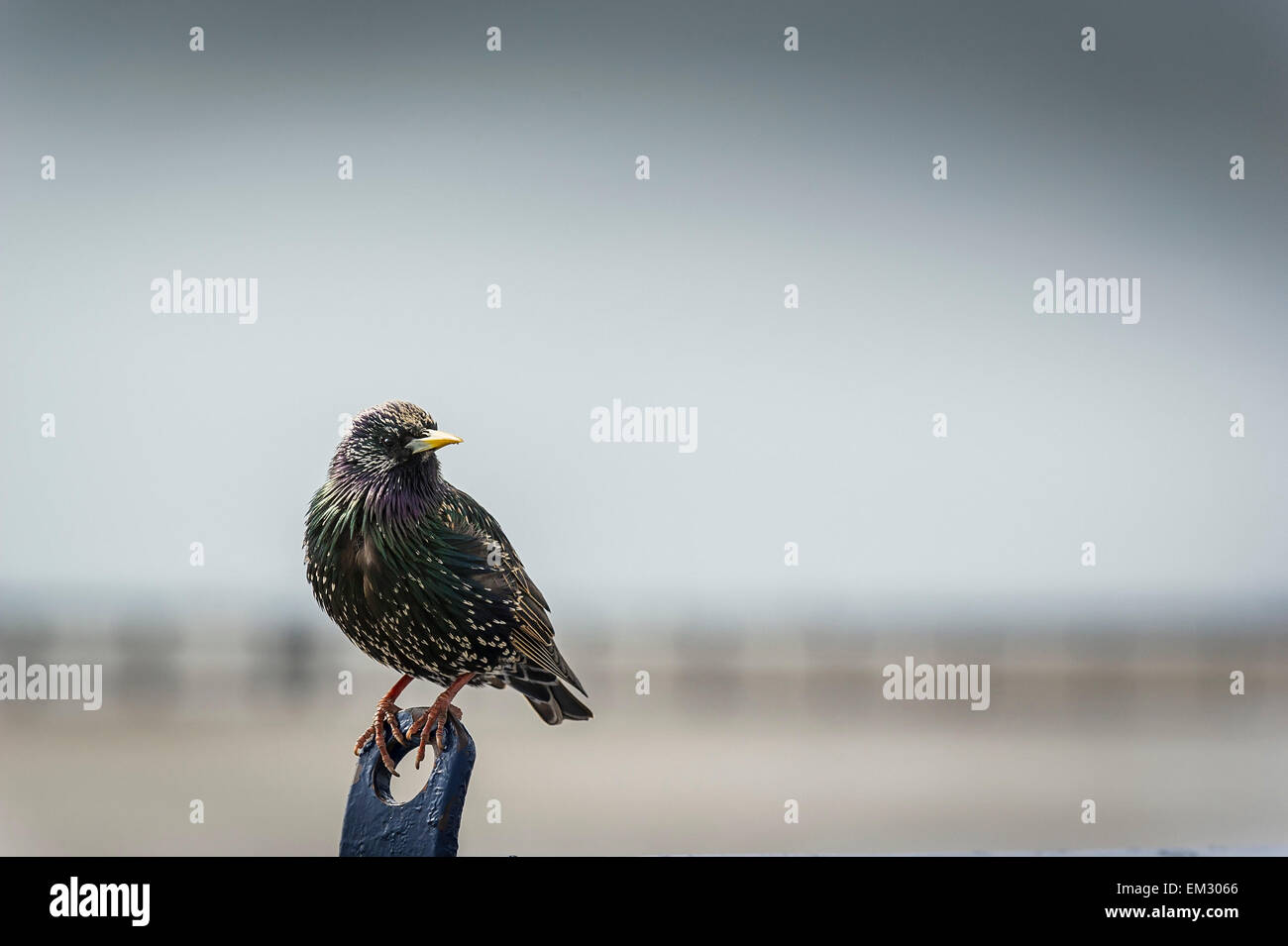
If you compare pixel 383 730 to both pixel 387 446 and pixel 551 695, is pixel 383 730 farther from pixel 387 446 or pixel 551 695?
pixel 387 446

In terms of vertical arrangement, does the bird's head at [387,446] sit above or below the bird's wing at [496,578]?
above

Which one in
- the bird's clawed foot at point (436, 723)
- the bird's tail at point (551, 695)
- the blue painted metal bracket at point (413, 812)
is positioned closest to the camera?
the blue painted metal bracket at point (413, 812)

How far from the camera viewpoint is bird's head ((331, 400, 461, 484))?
6.21ft

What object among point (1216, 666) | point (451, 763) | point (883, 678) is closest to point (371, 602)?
point (451, 763)

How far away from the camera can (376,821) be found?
5.72 feet

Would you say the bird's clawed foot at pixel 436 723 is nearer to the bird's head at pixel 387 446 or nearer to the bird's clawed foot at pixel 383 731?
the bird's clawed foot at pixel 383 731

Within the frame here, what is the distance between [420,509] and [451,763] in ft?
1.52

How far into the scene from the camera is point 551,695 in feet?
6.82

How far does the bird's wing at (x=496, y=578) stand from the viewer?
6.28ft

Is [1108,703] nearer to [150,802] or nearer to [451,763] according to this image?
[451,763]

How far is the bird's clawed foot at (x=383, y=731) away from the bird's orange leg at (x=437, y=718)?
0.02 metres

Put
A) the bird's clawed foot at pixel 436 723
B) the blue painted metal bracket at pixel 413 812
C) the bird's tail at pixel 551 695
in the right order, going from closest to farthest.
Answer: the blue painted metal bracket at pixel 413 812 → the bird's clawed foot at pixel 436 723 → the bird's tail at pixel 551 695

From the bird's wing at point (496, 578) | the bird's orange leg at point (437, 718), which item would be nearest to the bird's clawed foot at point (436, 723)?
the bird's orange leg at point (437, 718)

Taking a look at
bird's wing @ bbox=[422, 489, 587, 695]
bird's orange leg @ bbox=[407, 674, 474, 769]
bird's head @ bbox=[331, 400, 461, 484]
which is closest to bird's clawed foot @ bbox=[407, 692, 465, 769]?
bird's orange leg @ bbox=[407, 674, 474, 769]
